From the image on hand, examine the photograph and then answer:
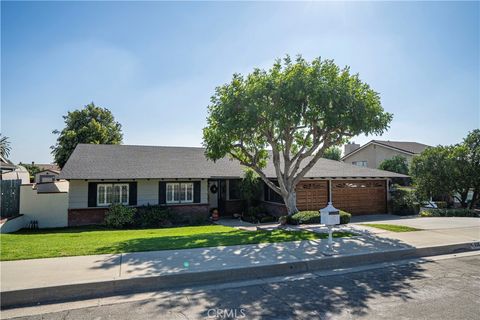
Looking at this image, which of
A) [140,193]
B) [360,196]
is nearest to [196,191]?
[140,193]

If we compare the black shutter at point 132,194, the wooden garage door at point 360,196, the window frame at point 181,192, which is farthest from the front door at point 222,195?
the wooden garage door at point 360,196

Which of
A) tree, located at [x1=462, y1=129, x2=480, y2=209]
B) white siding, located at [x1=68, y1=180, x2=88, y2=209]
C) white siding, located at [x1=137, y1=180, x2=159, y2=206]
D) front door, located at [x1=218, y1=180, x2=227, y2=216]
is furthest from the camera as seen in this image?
front door, located at [x1=218, y1=180, x2=227, y2=216]

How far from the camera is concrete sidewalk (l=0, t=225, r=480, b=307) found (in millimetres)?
5641

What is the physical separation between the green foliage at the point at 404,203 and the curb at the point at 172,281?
1298 cm

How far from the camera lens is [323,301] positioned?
5.44 meters

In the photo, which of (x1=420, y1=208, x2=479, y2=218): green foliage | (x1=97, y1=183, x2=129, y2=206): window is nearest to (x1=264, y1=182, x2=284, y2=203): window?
(x1=97, y1=183, x2=129, y2=206): window

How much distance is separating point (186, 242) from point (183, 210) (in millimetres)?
8804

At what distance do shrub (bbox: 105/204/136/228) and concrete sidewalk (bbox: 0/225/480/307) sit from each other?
343 inches

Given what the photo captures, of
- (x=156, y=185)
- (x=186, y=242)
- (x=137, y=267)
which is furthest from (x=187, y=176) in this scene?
(x=137, y=267)

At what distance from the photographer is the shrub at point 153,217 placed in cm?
A: 1681

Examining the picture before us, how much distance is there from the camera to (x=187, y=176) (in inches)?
722

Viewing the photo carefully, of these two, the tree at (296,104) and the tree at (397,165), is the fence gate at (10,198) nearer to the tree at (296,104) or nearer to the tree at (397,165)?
the tree at (296,104)

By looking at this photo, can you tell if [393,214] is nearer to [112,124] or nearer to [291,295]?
[291,295]

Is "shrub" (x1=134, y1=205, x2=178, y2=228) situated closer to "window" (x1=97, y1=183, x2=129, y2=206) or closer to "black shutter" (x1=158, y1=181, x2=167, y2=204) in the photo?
"black shutter" (x1=158, y1=181, x2=167, y2=204)
